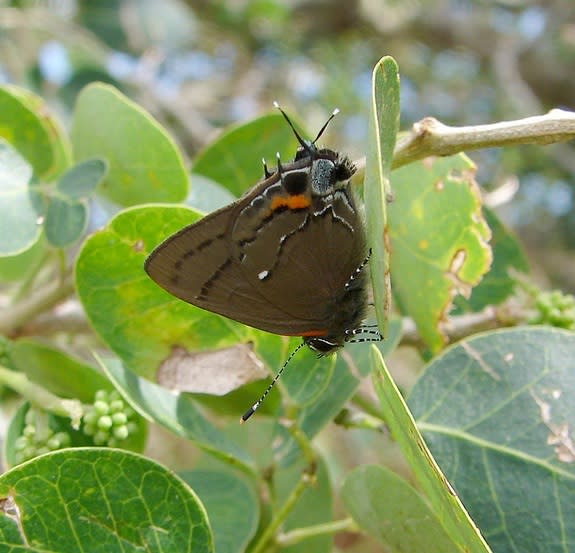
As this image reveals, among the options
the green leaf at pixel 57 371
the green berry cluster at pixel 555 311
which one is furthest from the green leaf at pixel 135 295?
the green berry cluster at pixel 555 311

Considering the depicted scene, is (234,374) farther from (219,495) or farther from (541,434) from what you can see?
(541,434)

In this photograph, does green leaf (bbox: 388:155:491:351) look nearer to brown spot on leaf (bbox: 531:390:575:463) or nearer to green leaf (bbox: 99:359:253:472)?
brown spot on leaf (bbox: 531:390:575:463)

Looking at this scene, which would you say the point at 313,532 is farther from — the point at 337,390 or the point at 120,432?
the point at 120,432

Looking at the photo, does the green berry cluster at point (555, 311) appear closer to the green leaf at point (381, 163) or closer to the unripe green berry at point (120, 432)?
the green leaf at point (381, 163)

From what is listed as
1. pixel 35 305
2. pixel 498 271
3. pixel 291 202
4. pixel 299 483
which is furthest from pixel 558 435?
pixel 35 305

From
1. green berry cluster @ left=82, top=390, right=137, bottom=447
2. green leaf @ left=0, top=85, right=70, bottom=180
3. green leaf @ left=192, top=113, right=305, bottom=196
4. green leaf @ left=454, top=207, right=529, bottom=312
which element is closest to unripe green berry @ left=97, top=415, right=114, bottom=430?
green berry cluster @ left=82, top=390, right=137, bottom=447

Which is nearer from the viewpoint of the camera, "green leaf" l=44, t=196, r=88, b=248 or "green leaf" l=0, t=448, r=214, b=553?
"green leaf" l=0, t=448, r=214, b=553

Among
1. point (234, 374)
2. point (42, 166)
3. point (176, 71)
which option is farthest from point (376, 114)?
point (176, 71)
